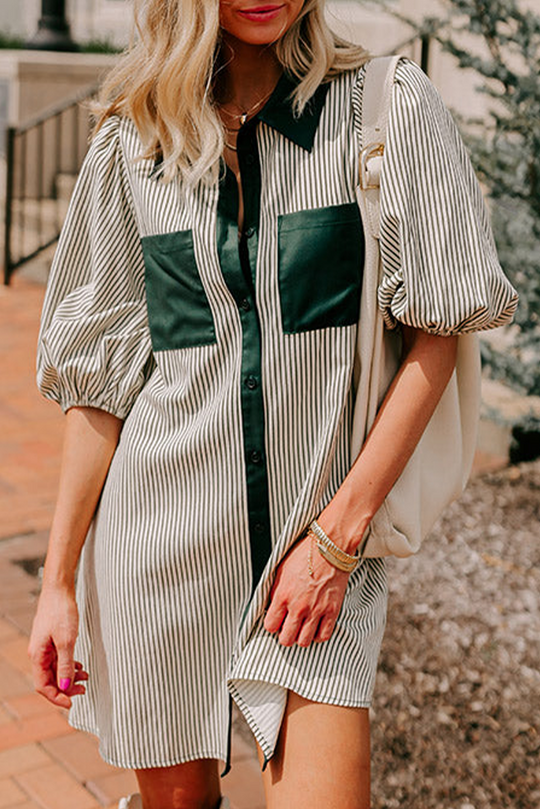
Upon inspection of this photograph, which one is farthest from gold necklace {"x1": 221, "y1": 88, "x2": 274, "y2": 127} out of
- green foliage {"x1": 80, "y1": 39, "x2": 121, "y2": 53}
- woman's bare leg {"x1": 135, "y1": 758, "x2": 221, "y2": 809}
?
green foliage {"x1": 80, "y1": 39, "x2": 121, "y2": 53}

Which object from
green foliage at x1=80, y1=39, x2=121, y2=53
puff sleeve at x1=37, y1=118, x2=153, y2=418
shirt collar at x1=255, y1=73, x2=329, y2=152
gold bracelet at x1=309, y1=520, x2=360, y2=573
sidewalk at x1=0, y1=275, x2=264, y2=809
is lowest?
green foliage at x1=80, y1=39, x2=121, y2=53

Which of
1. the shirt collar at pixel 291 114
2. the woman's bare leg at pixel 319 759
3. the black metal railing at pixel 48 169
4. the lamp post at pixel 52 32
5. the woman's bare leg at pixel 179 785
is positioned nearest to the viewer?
the woman's bare leg at pixel 319 759

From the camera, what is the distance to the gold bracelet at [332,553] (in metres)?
1.75

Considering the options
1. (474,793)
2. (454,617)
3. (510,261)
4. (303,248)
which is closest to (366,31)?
(510,261)

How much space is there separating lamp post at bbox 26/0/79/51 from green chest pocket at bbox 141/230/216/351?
1097cm

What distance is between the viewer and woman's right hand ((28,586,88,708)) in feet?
6.56

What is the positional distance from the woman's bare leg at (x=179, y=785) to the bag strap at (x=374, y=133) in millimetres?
932

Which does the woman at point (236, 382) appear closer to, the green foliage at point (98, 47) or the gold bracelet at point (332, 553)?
the gold bracelet at point (332, 553)

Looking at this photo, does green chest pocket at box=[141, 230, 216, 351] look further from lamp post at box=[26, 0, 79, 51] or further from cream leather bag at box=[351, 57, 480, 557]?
lamp post at box=[26, 0, 79, 51]

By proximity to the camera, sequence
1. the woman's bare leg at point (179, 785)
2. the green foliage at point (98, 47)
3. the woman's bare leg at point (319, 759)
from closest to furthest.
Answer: the woman's bare leg at point (319, 759), the woman's bare leg at point (179, 785), the green foliage at point (98, 47)

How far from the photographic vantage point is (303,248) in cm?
179

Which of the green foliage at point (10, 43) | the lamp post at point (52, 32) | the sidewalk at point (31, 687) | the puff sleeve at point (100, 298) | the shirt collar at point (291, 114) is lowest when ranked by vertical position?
the green foliage at point (10, 43)

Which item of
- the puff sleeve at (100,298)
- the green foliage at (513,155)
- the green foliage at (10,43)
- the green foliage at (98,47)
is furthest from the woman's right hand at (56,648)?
the green foliage at (10,43)

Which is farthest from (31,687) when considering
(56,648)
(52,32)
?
(52,32)
